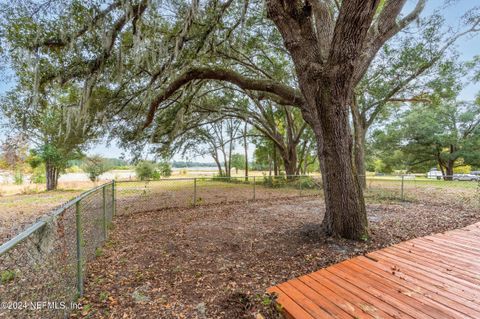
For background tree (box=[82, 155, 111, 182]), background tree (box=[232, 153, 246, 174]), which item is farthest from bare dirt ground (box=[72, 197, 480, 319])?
background tree (box=[232, 153, 246, 174])

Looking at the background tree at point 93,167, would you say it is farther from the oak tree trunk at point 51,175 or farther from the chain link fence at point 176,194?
the chain link fence at point 176,194

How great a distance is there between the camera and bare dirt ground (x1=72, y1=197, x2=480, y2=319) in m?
2.09

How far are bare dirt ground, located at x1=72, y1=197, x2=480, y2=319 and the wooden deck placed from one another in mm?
374

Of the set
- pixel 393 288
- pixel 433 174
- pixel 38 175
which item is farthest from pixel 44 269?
pixel 433 174

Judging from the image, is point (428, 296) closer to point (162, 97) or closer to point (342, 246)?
point (342, 246)

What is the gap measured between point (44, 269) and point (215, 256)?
197 cm

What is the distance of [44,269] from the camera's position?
5.57 ft

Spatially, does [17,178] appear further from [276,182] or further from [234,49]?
[234,49]

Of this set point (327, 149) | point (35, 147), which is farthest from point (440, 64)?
point (35, 147)

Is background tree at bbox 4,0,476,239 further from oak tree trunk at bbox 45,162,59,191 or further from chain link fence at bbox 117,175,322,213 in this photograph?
oak tree trunk at bbox 45,162,59,191

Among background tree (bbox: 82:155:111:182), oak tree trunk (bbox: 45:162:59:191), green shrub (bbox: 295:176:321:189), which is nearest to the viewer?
green shrub (bbox: 295:176:321:189)

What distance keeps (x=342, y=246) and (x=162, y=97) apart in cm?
466

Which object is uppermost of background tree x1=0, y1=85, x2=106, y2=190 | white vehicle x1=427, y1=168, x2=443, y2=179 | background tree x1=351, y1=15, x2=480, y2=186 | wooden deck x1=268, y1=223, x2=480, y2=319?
background tree x1=351, y1=15, x2=480, y2=186

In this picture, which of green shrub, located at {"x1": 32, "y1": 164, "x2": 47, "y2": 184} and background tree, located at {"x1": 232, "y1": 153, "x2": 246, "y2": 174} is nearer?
green shrub, located at {"x1": 32, "y1": 164, "x2": 47, "y2": 184}
